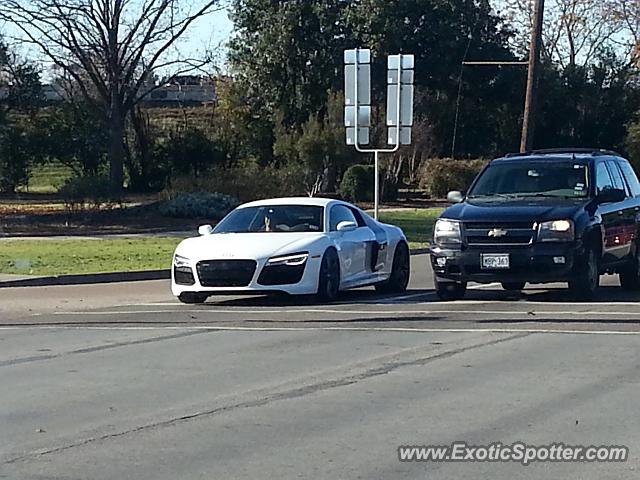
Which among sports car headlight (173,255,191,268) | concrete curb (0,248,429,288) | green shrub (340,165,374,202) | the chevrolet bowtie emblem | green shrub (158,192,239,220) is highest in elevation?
the chevrolet bowtie emblem

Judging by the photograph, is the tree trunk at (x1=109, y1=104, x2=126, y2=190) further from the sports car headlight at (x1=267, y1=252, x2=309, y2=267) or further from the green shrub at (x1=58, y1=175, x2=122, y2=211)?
the sports car headlight at (x1=267, y1=252, x2=309, y2=267)

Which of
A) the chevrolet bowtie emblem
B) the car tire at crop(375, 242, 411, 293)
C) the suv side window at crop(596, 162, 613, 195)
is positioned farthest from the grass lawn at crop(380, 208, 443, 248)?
the chevrolet bowtie emblem

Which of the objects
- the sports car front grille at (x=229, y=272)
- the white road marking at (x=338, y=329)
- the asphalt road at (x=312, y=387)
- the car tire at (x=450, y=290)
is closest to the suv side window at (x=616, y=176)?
the asphalt road at (x=312, y=387)

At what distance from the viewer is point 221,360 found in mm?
11641

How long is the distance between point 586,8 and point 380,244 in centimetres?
5866

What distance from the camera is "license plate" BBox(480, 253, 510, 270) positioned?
51.1 feet

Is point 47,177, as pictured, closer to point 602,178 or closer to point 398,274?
point 398,274

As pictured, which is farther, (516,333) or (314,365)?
(516,333)

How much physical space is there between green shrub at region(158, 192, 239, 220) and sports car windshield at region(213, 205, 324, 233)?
55.1 ft

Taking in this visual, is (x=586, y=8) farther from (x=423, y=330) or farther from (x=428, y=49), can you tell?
(x=423, y=330)

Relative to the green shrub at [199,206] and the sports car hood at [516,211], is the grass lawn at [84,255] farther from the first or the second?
the sports car hood at [516,211]

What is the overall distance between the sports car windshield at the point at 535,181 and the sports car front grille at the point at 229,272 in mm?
3307

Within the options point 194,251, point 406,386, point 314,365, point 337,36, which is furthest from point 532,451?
point 337,36

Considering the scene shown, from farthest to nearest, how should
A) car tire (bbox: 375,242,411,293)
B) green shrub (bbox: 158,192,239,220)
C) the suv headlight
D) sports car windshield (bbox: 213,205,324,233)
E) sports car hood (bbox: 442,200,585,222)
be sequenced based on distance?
green shrub (bbox: 158,192,239,220) → car tire (bbox: 375,242,411,293) → sports car windshield (bbox: 213,205,324,233) → the suv headlight → sports car hood (bbox: 442,200,585,222)
